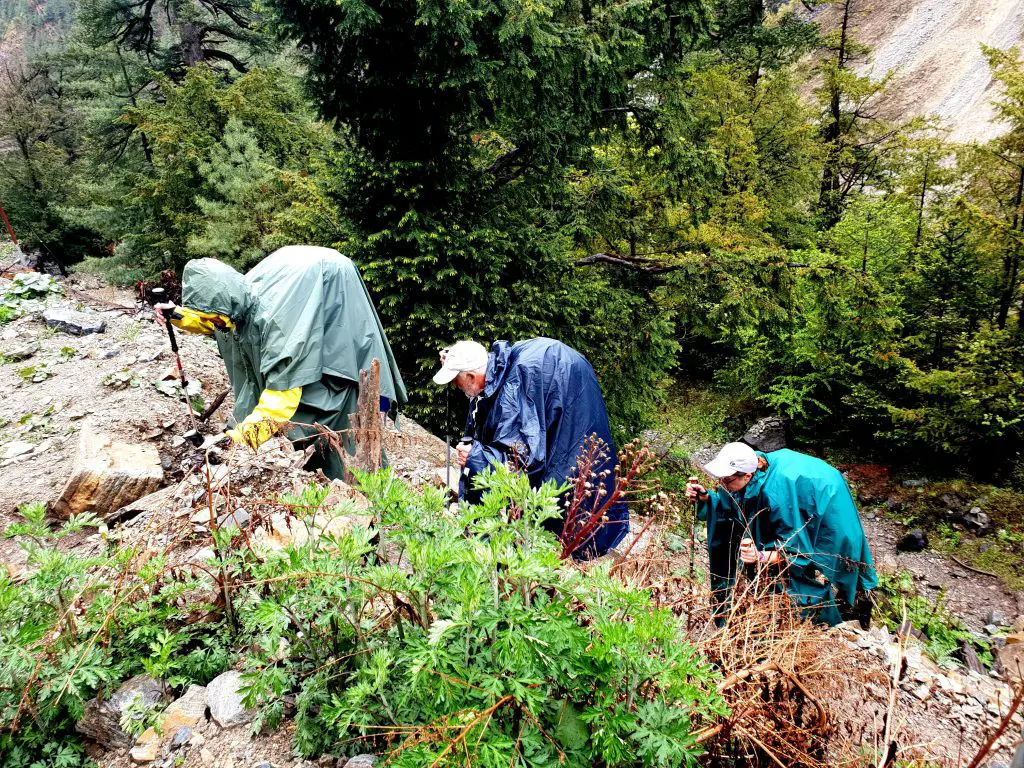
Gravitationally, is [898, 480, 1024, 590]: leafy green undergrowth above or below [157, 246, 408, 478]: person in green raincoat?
below

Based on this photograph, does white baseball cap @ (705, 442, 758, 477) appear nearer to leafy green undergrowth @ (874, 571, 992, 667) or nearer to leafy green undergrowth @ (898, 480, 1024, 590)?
leafy green undergrowth @ (874, 571, 992, 667)

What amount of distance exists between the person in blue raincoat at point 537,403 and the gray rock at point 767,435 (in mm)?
12151

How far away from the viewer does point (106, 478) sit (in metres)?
4.19

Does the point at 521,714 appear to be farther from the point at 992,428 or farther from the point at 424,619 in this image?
the point at 992,428

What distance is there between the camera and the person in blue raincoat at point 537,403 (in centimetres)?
321

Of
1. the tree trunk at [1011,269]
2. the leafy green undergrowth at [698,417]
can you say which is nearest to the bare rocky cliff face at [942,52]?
the leafy green undergrowth at [698,417]

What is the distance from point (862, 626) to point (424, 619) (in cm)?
444

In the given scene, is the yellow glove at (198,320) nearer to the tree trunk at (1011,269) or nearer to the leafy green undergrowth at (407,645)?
the leafy green undergrowth at (407,645)

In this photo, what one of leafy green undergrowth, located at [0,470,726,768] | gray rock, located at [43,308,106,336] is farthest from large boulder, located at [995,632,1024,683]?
gray rock, located at [43,308,106,336]

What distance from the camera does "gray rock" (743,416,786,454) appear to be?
1427cm

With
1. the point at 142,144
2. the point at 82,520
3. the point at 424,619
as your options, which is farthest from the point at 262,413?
the point at 142,144

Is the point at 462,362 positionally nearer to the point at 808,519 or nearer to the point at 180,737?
the point at 180,737

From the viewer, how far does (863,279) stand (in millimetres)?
7234

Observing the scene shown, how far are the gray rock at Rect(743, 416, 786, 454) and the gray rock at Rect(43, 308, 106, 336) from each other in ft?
45.6
